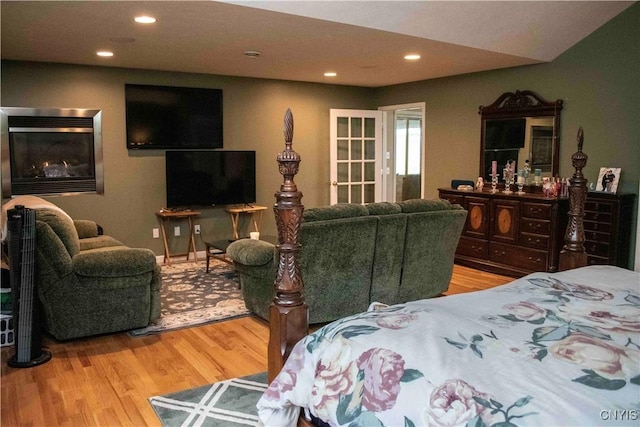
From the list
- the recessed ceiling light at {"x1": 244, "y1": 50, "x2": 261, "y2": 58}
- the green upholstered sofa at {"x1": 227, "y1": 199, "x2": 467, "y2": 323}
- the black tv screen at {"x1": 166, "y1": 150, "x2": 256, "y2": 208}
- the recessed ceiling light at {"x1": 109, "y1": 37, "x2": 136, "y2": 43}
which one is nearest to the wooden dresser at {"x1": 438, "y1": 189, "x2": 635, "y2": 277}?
the green upholstered sofa at {"x1": 227, "y1": 199, "x2": 467, "y2": 323}

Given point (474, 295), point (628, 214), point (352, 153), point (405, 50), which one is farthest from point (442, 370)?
point (352, 153)

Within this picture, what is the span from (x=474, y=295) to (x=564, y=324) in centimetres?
45

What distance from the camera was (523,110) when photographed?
6.18 m

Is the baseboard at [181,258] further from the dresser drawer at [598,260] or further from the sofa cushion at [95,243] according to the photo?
the dresser drawer at [598,260]

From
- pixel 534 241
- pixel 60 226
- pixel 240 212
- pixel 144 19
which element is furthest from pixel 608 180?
pixel 60 226

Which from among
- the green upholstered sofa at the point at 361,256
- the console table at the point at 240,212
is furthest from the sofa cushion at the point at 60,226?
the console table at the point at 240,212

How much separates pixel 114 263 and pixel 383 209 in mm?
1993

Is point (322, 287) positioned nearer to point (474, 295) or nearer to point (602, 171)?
point (474, 295)

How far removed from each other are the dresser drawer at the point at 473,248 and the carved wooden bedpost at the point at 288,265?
4.18 metres

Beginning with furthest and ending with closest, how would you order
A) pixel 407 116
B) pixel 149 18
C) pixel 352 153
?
pixel 407 116
pixel 352 153
pixel 149 18

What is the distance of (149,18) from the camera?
12.8 ft

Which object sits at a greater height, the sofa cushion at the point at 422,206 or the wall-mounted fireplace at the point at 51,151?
the wall-mounted fireplace at the point at 51,151

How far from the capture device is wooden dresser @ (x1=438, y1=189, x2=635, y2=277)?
509 cm

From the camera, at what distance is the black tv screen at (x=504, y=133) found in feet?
20.5
